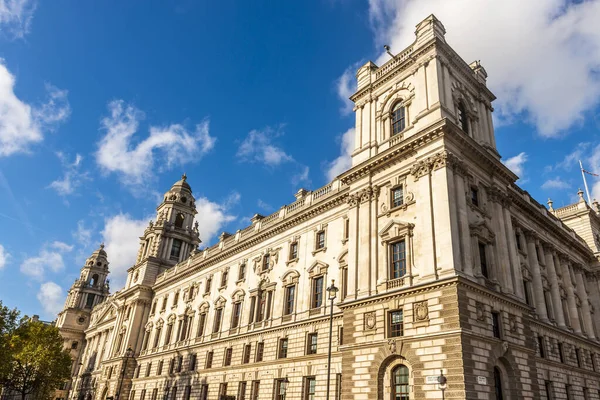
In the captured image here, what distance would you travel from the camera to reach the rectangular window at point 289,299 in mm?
38134

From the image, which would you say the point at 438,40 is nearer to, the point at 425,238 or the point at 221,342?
the point at 425,238

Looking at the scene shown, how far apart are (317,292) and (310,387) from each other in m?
7.21

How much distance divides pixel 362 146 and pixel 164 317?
125 feet

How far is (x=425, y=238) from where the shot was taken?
25.9 m

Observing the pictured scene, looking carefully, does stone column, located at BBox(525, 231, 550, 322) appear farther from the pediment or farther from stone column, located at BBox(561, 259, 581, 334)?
the pediment

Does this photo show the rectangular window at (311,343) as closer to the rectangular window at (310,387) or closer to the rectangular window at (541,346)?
the rectangular window at (310,387)

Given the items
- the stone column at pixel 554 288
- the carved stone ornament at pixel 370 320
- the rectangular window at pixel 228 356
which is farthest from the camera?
the rectangular window at pixel 228 356

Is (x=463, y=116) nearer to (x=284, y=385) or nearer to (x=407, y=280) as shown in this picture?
(x=407, y=280)

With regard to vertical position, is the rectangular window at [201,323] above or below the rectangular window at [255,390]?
above

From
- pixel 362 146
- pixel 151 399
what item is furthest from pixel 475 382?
pixel 151 399

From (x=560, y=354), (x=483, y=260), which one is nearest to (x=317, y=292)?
(x=483, y=260)

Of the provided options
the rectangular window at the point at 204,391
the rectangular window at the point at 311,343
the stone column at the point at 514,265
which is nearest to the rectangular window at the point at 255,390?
the rectangular window at the point at 311,343

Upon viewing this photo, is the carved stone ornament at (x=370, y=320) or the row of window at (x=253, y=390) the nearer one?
the carved stone ornament at (x=370, y=320)

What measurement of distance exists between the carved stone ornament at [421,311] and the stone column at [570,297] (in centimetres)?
2359
